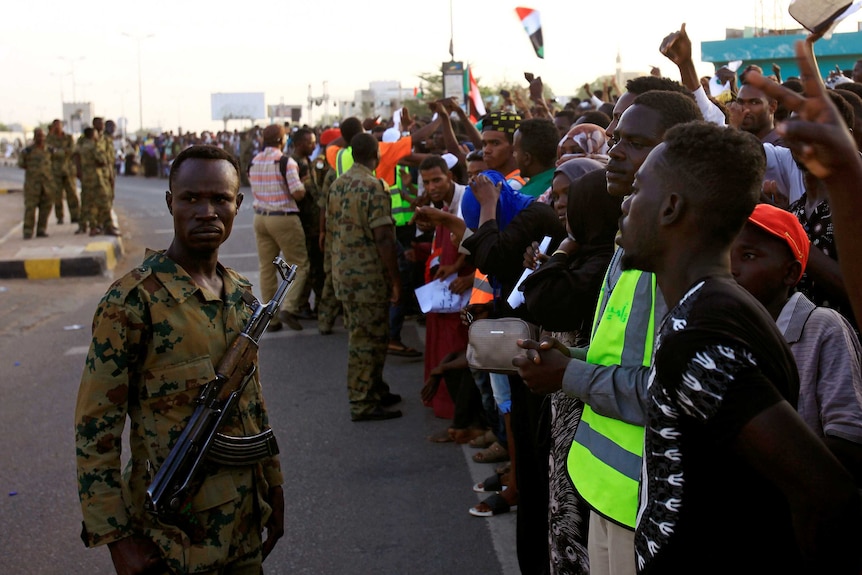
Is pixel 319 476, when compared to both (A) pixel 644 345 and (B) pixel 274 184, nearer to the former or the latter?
(A) pixel 644 345

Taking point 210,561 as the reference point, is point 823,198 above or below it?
above

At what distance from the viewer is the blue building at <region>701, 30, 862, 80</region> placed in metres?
22.4

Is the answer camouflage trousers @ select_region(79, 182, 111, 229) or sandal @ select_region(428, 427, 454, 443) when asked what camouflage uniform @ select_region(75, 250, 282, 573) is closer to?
sandal @ select_region(428, 427, 454, 443)

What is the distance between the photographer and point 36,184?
17.1 metres

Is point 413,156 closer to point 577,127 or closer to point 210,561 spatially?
point 577,127

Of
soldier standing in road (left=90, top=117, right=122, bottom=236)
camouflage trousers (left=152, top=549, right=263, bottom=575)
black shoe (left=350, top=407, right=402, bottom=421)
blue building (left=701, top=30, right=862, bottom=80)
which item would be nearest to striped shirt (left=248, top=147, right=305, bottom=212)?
black shoe (left=350, top=407, right=402, bottom=421)

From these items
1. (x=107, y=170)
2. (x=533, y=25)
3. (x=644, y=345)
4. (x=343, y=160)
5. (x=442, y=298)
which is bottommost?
(x=442, y=298)

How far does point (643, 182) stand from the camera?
1939mm

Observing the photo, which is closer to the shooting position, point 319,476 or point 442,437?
point 319,476

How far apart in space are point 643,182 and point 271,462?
5.21ft

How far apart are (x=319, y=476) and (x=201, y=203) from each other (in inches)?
120

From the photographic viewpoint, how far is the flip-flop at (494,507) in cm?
486

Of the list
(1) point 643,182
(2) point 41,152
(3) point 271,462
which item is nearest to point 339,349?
(3) point 271,462

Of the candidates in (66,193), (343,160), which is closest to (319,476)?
(343,160)
